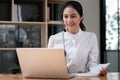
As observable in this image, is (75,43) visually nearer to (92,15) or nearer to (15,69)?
(15,69)

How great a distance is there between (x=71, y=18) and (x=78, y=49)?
0.29 meters

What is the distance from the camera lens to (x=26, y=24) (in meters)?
4.20

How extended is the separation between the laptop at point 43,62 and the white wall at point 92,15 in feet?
9.16

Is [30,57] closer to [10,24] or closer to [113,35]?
[10,24]

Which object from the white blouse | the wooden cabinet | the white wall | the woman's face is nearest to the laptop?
the white blouse

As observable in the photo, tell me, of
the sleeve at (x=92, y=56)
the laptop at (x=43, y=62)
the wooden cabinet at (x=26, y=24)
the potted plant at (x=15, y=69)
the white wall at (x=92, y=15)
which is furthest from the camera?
the white wall at (x=92, y=15)

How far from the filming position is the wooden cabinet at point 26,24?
406 centimetres

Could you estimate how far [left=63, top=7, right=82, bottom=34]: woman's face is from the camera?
98.3 inches

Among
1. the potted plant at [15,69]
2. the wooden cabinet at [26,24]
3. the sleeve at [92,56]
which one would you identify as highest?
the wooden cabinet at [26,24]

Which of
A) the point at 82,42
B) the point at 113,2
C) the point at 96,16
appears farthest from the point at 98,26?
the point at 82,42

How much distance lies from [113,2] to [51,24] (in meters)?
1.36

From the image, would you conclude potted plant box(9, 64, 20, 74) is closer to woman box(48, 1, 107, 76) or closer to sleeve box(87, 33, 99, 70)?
woman box(48, 1, 107, 76)

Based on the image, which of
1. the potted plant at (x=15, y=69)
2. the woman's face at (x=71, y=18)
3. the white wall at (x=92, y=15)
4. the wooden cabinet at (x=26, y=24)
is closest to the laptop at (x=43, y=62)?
the woman's face at (x=71, y=18)

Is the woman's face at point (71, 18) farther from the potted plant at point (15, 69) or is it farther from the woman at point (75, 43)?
the potted plant at point (15, 69)
